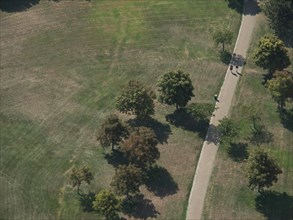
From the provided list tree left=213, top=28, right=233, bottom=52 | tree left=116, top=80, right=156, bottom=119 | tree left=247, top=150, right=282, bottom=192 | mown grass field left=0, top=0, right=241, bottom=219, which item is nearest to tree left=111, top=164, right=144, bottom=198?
mown grass field left=0, top=0, right=241, bottom=219

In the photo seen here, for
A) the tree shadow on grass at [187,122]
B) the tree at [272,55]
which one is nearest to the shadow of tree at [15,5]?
the tree shadow on grass at [187,122]

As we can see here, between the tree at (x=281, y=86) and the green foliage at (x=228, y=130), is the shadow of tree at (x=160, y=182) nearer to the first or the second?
the green foliage at (x=228, y=130)

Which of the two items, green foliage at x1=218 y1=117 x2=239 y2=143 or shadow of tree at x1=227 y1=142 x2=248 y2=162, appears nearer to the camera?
shadow of tree at x1=227 y1=142 x2=248 y2=162

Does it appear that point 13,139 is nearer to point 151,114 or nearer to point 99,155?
point 99,155

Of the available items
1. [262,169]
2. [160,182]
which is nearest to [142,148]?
[160,182]

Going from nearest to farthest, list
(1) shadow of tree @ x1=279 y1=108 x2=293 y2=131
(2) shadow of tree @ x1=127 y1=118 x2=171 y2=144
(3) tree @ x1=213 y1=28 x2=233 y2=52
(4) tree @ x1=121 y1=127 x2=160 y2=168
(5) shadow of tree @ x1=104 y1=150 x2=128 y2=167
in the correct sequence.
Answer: (4) tree @ x1=121 y1=127 x2=160 y2=168
(5) shadow of tree @ x1=104 y1=150 x2=128 y2=167
(2) shadow of tree @ x1=127 y1=118 x2=171 y2=144
(1) shadow of tree @ x1=279 y1=108 x2=293 y2=131
(3) tree @ x1=213 y1=28 x2=233 y2=52

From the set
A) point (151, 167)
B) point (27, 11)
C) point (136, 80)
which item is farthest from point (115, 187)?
point (27, 11)

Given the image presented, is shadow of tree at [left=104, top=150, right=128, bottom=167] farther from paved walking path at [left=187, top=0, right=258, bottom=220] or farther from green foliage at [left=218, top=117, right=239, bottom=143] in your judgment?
green foliage at [left=218, top=117, right=239, bottom=143]
